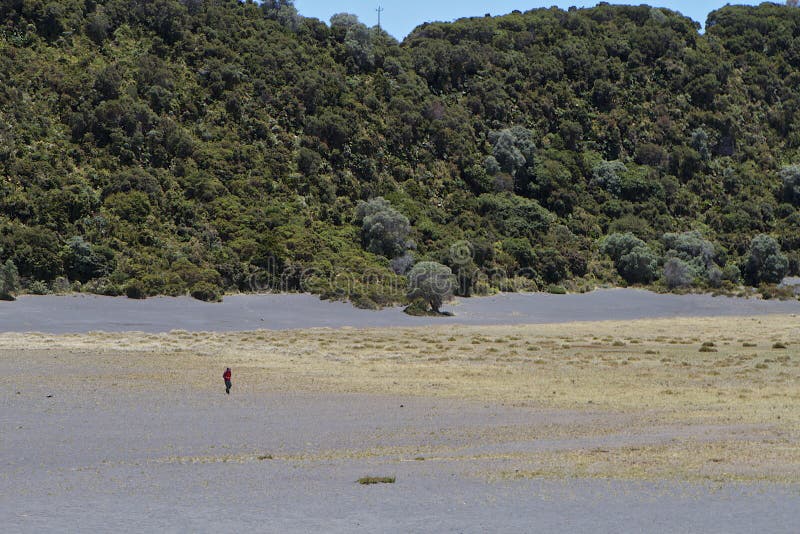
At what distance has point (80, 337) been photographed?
42406mm

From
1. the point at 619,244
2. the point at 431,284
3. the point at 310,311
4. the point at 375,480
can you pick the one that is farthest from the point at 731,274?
the point at 375,480

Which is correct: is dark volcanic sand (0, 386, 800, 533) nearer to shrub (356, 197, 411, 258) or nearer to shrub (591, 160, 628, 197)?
shrub (356, 197, 411, 258)

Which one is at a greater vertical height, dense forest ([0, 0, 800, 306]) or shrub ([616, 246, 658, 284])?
dense forest ([0, 0, 800, 306])

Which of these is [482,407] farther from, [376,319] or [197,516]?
[376,319]

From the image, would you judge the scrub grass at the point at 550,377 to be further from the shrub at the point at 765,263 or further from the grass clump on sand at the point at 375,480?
the shrub at the point at 765,263

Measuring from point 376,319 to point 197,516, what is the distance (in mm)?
43708

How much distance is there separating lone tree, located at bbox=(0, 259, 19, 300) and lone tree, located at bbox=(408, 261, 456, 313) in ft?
75.6

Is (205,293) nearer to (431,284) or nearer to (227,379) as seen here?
(431,284)

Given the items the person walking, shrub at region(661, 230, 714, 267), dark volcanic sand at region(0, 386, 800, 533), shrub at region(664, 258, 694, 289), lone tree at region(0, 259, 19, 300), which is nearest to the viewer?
dark volcanic sand at region(0, 386, 800, 533)

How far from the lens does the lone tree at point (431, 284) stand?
59.7 m

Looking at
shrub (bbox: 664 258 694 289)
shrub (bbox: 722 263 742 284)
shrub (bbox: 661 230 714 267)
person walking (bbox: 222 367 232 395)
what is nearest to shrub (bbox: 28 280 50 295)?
person walking (bbox: 222 367 232 395)

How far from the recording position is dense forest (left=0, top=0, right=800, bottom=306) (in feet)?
208

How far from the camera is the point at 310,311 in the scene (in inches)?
2234

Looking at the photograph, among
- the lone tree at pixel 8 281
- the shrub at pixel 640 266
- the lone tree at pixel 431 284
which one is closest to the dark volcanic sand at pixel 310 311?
the lone tree at pixel 8 281
